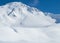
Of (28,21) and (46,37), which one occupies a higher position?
(28,21)

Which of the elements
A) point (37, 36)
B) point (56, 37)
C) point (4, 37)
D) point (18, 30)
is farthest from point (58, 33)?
point (4, 37)

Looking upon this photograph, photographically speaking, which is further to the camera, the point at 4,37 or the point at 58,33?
the point at 58,33

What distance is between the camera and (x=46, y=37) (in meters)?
11.9

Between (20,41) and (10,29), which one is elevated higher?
(10,29)

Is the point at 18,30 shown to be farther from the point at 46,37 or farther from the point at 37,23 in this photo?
the point at 37,23

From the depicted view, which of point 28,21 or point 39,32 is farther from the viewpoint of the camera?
point 28,21

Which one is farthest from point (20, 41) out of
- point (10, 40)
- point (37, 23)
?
point (37, 23)

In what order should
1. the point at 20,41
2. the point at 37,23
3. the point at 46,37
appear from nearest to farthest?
1. the point at 20,41
2. the point at 46,37
3. the point at 37,23

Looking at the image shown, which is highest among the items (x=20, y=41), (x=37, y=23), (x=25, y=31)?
(x=37, y=23)

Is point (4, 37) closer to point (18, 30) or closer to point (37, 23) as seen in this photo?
point (18, 30)

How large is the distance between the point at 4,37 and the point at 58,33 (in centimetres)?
337

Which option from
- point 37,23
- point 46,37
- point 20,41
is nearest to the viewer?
point 20,41

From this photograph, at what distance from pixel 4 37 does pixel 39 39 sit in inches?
81.2

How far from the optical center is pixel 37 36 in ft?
39.1
